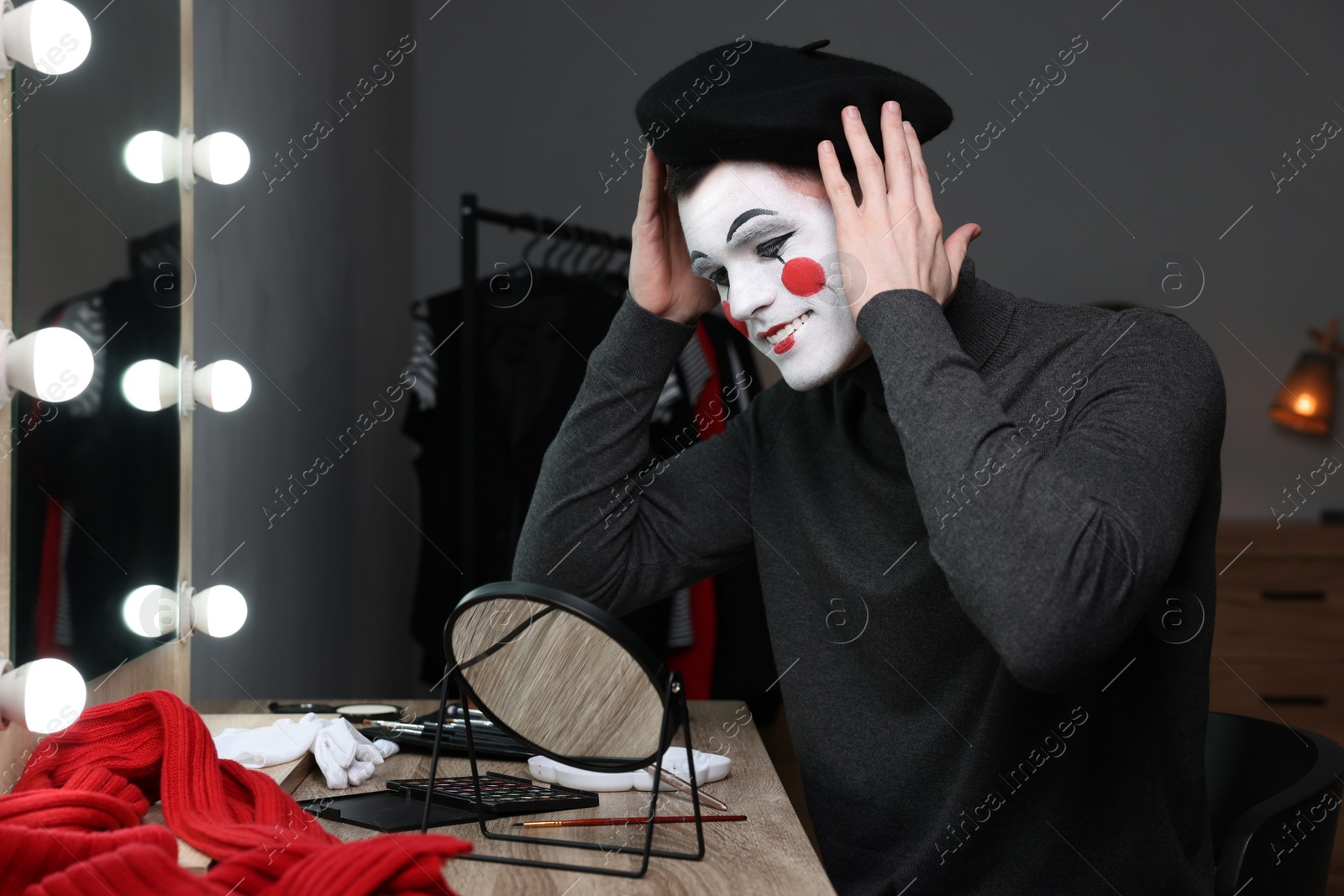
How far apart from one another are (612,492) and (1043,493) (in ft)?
1.53

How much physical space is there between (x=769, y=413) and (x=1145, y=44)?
2.54 m

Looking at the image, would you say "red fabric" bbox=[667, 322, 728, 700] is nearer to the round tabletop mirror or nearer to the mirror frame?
the mirror frame

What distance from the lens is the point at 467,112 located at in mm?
2895

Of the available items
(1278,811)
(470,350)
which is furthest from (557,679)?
(470,350)

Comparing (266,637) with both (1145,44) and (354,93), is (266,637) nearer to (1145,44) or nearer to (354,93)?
(354,93)

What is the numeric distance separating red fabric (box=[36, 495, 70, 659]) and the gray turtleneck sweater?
15.9 inches

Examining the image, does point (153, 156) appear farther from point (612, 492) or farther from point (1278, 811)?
point (1278, 811)

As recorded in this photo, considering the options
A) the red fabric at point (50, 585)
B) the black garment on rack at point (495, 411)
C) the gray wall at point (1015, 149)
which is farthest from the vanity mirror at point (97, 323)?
the gray wall at point (1015, 149)

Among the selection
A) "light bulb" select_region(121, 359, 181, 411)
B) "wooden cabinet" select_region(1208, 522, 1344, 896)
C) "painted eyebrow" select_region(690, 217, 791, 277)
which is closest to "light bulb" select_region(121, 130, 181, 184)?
"light bulb" select_region(121, 359, 181, 411)

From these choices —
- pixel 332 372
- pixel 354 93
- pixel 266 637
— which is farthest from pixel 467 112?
pixel 266 637

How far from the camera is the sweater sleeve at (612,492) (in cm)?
104

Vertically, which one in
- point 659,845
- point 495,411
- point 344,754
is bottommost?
point 659,845

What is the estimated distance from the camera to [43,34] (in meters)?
0.68

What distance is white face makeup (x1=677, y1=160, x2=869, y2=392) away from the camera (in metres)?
0.88
